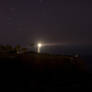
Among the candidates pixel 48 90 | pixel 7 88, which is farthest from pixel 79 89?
pixel 7 88

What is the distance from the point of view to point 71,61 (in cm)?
1934

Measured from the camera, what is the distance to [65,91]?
28.3ft

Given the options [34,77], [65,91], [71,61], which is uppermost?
[71,61]

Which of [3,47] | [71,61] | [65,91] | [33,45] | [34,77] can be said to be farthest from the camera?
[33,45]

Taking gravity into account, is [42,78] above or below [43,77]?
below

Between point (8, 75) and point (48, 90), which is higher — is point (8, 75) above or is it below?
above

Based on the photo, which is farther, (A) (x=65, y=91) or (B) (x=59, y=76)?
(B) (x=59, y=76)

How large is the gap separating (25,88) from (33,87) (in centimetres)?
62

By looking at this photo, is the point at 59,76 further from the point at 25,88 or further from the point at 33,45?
the point at 33,45

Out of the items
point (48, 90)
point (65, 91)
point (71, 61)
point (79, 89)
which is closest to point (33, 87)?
point (48, 90)

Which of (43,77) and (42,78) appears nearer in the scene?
(42,78)

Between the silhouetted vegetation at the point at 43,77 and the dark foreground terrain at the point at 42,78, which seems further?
the silhouetted vegetation at the point at 43,77

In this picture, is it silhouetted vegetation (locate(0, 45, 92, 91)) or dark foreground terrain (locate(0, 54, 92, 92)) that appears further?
silhouetted vegetation (locate(0, 45, 92, 91))

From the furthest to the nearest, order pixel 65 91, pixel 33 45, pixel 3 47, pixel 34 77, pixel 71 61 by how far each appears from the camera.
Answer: pixel 33 45, pixel 3 47, pixel 71 61, pixel 34 77, pixel 65 91
